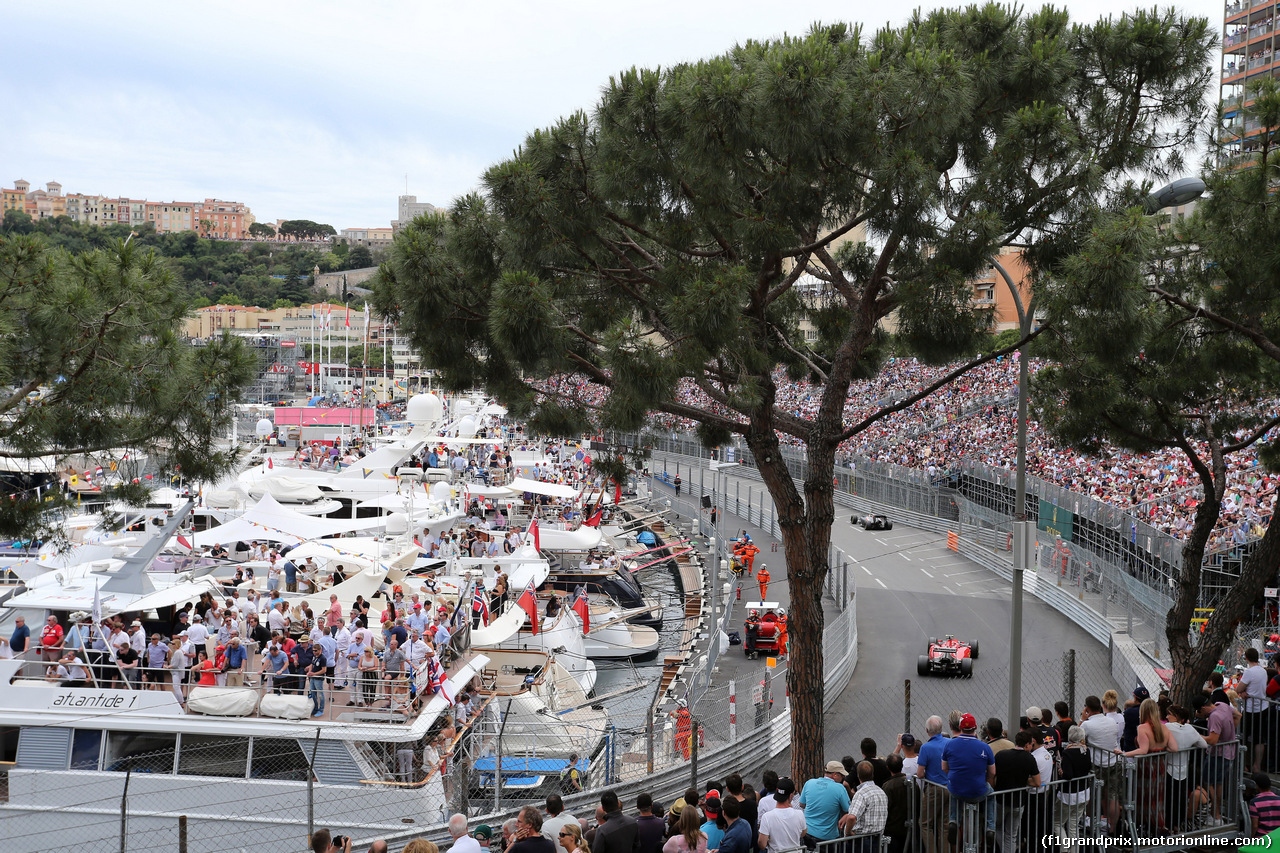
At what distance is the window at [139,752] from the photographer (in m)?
13.5

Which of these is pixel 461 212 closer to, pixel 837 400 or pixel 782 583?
pixel 837 400

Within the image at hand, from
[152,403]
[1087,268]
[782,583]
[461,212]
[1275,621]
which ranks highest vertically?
[461,212]

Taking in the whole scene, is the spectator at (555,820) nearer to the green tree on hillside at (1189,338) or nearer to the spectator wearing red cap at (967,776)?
the spectator wearing red cap at (967,776)

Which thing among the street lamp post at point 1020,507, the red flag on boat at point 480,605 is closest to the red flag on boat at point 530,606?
the red flag on boat at point 480,605

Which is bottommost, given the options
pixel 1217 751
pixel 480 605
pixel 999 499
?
pixel 480 605

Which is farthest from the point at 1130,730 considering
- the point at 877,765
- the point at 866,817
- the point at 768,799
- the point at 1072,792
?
the point at 768,799

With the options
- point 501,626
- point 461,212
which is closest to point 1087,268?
point 461,212

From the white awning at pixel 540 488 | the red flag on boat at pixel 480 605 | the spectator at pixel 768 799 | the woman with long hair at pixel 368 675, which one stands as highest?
the white awning at pixel 540 488

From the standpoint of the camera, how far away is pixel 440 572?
2586 cm

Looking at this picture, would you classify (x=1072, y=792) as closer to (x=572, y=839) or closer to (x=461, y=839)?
(x=572, y=839)

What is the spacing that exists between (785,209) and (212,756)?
34.7 ft

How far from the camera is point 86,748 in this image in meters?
13.6

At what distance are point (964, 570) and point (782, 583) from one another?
250 inches

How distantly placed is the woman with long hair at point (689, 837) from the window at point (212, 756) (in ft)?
28.4
